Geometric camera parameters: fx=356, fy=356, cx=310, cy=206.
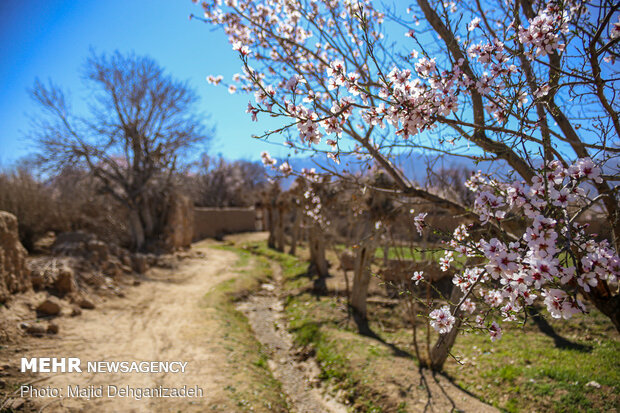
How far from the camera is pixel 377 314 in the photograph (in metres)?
8.77

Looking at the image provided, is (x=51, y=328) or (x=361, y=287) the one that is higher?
(x=361, y=287)

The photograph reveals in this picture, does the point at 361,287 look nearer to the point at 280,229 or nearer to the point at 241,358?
the point at 241,358

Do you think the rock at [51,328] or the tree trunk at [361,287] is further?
the tree trunk at [361,287]

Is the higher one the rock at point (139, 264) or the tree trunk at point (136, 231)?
the tree trunk at point (136, 231)

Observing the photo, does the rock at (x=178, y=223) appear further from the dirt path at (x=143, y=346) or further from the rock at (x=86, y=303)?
the rock at (x=86, y=303)

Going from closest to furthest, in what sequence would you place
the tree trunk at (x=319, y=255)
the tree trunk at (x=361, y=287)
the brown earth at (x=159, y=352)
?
the brown earth at (x=159, y=352), the tree trunk at (x=361, y=287), the tree trunk at (x=319, y=255)

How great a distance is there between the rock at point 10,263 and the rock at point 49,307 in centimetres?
51

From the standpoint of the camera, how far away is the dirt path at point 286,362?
18.0 feet

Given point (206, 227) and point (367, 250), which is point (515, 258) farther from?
point (206, 227)

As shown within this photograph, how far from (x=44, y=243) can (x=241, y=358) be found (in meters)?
9.72

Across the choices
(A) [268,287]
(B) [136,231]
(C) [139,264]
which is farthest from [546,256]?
(B) [136,231]

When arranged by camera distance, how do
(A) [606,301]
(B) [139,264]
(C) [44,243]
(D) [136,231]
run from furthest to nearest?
(D) [136,231] → (C) [44,243] → (B) [139,264] → (A) [606,301]

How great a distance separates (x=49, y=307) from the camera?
6438 mm

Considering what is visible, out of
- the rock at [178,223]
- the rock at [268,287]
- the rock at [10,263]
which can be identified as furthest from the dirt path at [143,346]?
the rock at [178,223]
